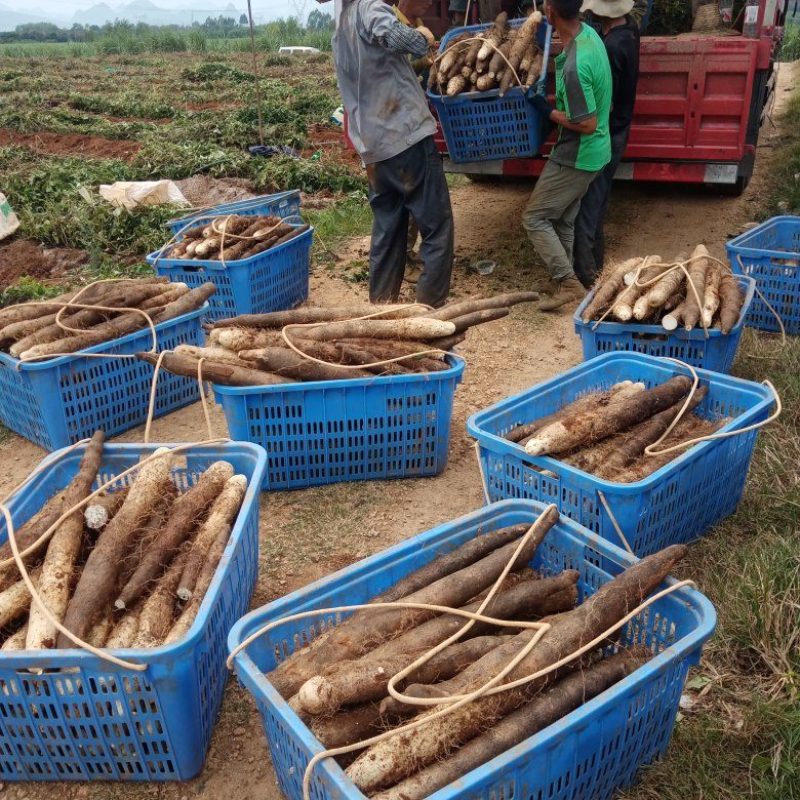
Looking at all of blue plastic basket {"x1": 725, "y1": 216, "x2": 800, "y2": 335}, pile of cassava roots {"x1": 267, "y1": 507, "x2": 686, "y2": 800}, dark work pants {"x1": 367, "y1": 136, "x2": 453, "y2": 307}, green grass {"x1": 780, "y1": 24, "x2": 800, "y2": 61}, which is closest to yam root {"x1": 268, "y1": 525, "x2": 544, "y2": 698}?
pile of cassava roots {"x1": 267, "y1": 507, "x2": 686, "y2": 800}

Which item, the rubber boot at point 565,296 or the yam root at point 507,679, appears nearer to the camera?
the yam root at point 507,679

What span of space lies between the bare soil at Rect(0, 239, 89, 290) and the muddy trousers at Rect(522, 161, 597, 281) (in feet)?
16.2

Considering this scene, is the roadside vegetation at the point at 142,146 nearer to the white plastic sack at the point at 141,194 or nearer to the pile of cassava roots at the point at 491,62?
the white plastic sack at the point at 141,194

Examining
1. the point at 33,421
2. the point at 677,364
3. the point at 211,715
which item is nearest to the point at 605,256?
the point at 677,364

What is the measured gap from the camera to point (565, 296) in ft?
22.0

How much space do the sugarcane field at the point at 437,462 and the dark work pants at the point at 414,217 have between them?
0.03 m

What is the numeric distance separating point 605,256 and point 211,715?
6149 mm

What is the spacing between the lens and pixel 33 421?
4.85 metres

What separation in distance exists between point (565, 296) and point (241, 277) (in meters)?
2.67

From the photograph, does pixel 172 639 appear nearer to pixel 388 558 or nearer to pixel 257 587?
pixel 388 558

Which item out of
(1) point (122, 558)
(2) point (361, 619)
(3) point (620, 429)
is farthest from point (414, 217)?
(2) point (361, 619)

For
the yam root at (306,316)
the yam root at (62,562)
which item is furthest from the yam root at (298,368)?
the yam root at (62,562)

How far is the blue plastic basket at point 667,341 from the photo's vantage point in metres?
4.73

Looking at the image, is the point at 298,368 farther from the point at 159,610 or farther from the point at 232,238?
the point at 232,238
